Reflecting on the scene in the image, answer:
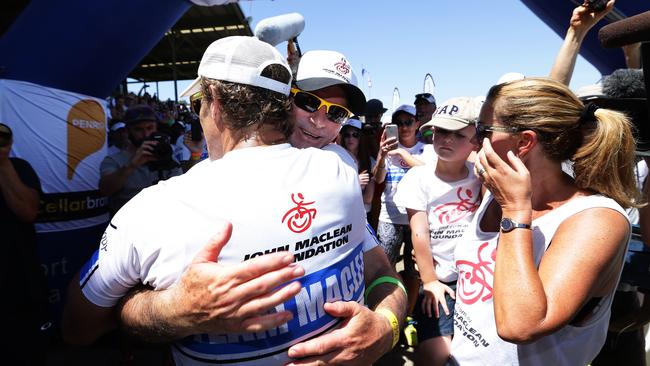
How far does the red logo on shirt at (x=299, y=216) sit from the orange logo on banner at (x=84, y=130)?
3.03 m

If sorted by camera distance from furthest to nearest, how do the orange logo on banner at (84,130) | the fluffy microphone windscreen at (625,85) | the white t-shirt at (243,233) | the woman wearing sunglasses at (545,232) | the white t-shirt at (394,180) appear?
the white t-shirt at (394,180) → the orange logo on banner at (84,130) → the fluffy microphone windscreen at (625,85) → the woman wearing sunglasses at (545,232) → the white t-shirt at (243,233)

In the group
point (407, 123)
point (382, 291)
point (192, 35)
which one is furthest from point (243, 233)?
point (192, 35)

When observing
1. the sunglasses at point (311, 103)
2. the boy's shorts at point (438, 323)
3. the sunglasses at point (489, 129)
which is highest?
the sunglasses at point (311, 103)

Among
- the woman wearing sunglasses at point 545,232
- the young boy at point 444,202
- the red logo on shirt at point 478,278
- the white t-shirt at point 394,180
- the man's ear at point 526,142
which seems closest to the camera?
the woman wearing sunglasses at point 545,232

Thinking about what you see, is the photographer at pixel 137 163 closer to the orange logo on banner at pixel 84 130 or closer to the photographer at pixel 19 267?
the orange logo on banner at pixel 84 130

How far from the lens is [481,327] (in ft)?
4.69

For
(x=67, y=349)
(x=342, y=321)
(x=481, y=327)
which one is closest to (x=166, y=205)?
(x=342, y=321)

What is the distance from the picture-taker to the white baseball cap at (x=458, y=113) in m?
2.55

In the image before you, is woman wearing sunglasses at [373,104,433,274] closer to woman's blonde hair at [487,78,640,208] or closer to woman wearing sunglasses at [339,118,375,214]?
woman wearing sunglasses at [339,118,375,214]

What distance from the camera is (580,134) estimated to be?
137 centimetres

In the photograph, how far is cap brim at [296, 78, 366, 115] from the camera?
1.89 m

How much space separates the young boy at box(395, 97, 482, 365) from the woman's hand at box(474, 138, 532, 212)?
1.20 metres

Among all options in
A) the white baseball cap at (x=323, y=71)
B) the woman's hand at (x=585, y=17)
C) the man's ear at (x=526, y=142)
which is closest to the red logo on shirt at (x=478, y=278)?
the man's ear at (x=526, y=142)

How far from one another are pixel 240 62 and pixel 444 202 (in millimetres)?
1836
